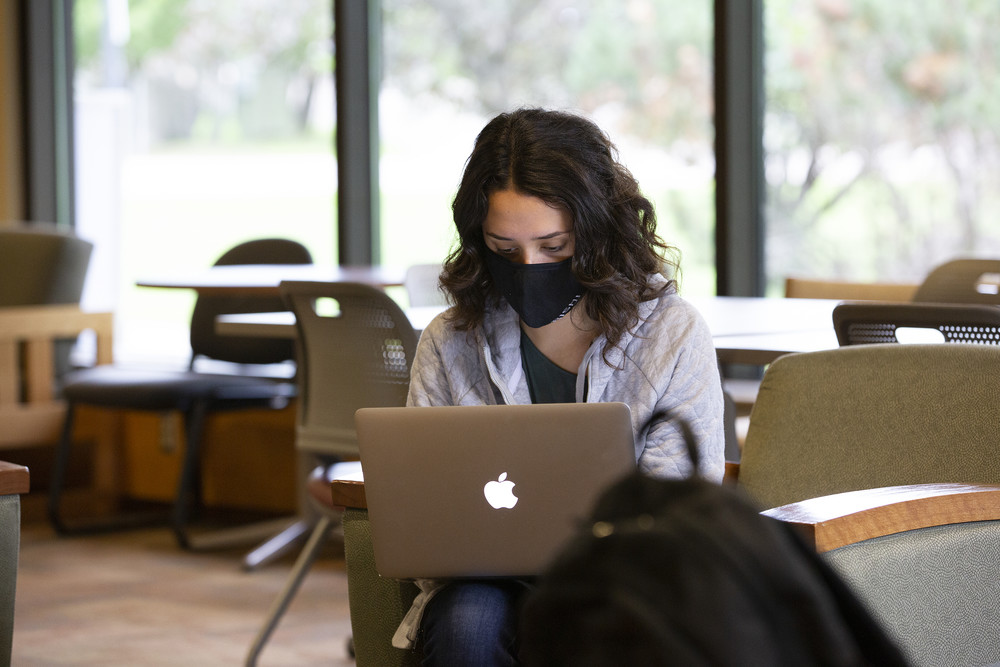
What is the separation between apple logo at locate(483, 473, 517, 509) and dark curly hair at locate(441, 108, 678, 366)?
422 mm

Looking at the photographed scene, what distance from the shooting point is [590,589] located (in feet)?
2.89

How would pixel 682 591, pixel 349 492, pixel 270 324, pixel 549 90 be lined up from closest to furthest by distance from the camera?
1. pixel 682 591
2. pixel 349 492
3. pixel 270 324
4. pixel 549 90

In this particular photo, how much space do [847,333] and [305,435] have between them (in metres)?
1.37

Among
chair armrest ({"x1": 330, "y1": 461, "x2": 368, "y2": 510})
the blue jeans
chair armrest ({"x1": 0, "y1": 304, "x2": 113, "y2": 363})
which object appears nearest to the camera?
the blue jeans

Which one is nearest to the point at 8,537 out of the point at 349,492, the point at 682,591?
the point at 349,492

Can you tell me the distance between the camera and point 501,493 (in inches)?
57.5

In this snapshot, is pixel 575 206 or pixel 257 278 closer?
pixel 575 206

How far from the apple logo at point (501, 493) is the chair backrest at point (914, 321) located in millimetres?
975

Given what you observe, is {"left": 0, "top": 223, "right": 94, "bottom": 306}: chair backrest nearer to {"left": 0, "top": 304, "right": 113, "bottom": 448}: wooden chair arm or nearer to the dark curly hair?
{"left": 0, "top": 304, "right": 113, "bottom": 448}: wooden chair arm

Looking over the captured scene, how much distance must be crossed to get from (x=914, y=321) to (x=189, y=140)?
4222 millimetres

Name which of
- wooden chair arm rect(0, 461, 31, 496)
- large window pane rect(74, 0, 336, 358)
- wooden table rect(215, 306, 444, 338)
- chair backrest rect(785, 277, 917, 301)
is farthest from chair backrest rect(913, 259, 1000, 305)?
large window pane rect(74, 0, 336, 358)

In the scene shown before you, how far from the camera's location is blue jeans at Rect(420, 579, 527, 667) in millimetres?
1550

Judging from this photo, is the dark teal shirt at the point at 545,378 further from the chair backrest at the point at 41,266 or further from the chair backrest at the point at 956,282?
the chair backrest at the point at 41,266

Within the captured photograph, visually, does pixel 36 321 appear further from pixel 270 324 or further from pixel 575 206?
pixel 575 206
